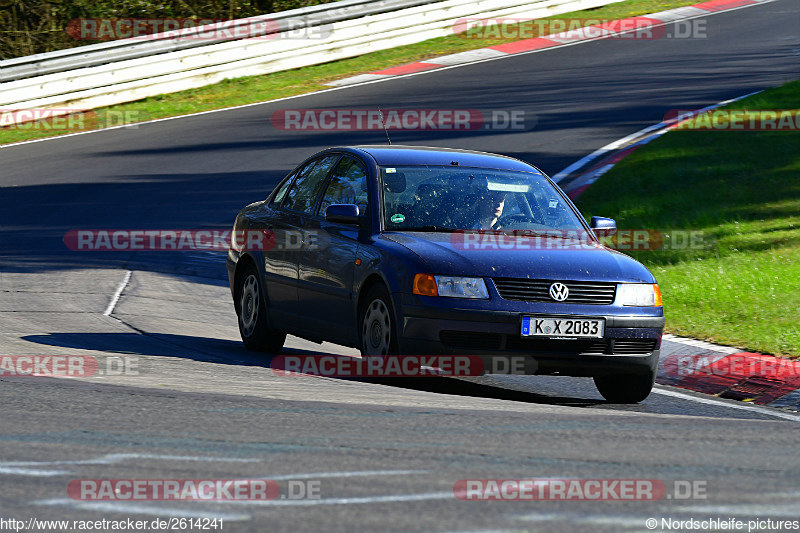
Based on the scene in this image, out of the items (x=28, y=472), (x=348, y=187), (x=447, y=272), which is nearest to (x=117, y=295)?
(x=348, y=187)

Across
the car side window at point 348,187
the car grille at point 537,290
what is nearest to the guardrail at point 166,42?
the car side window at point 348,187

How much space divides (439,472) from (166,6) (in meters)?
27.5

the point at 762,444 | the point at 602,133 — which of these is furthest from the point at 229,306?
the point at 602,133

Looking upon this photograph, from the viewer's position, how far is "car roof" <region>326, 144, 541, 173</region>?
8805mm

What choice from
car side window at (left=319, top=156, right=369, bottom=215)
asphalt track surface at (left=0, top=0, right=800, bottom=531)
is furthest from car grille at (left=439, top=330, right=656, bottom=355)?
car side window at (left=319, top=156, right=369, bottom=215)

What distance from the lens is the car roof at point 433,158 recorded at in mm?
8805

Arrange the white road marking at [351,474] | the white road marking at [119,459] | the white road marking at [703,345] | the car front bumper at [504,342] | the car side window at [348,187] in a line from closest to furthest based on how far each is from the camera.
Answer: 1. the white road marking at [351,474]
2. the white road marking at [119,459]
3. the car front bumper at [504,342]
4. the car side window at [348,187]
5. the white road marking at [703,345]

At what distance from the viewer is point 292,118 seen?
906 inches

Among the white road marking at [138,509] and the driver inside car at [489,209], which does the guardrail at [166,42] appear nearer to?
the driver inside car at [489,209]

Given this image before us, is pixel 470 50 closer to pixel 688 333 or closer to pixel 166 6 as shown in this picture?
pixel 166 6

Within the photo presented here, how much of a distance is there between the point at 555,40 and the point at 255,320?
72.9ft

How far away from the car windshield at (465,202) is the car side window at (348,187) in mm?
192

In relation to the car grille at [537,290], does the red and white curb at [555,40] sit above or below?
above

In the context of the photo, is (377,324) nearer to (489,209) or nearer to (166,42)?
(489,209)
